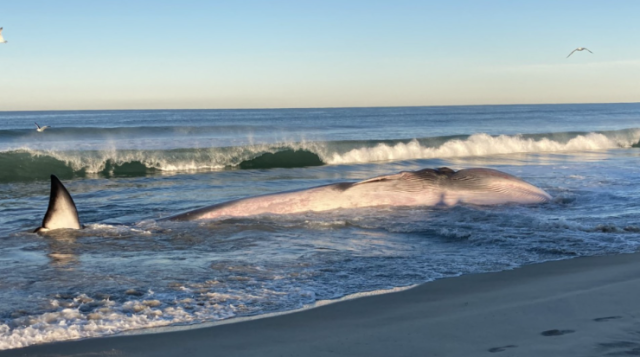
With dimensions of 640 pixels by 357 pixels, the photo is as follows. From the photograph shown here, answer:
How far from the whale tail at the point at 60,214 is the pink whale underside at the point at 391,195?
1241 millimetres

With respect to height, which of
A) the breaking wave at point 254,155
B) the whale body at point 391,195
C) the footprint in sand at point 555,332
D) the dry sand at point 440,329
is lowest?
the breaking wave at point 254,155

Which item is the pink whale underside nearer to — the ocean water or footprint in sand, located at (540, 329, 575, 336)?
the ocean water

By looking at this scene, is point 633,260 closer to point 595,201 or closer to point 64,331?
point 595,201

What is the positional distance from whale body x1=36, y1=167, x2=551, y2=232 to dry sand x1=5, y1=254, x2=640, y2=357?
3.32 m

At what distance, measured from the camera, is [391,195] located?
8.48 metres

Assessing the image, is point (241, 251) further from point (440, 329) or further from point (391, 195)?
point (440, 329)

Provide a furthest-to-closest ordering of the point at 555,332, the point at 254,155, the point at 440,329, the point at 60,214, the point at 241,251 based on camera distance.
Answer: the point at 254,155
the point at 60,214
the point at 241,251
the point at 440,329
the point at 555,332

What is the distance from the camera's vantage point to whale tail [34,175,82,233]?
7.14 meters

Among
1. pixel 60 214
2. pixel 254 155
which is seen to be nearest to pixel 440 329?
pixel 60 214

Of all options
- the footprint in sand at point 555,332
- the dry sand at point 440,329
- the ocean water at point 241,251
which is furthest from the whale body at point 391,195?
the footprint in sand at point 555,332

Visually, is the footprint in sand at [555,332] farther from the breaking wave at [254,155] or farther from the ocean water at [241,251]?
the breaking wave at [254,155]

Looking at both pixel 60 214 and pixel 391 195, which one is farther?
pixel 391 195

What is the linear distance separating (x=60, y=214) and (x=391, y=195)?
398 cm

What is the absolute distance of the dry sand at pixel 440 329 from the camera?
3.74m
